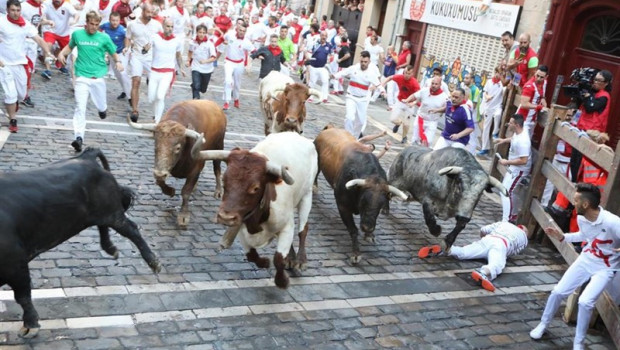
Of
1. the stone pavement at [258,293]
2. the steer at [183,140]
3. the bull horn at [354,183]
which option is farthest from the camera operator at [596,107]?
the steer at [183,140]

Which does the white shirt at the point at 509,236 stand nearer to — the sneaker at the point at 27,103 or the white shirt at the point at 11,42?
the white shirt at the point at 11,42

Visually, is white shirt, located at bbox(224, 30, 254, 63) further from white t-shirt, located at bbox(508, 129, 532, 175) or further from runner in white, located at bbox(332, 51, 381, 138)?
white t-shirt, located at bbox(508, 129, 532, 175)

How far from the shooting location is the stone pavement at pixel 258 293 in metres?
5.63

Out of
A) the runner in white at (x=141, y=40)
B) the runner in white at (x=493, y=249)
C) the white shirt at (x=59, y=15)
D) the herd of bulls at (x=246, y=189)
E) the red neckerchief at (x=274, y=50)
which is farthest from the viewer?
the red neckerchief at (x=274, y=50)

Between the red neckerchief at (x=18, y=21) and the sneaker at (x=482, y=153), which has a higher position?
the red neckerchief at (x=18, y=21)

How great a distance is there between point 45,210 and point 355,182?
371 cm

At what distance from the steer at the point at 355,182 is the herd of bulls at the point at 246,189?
0.01 metres

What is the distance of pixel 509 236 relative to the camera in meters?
8.49

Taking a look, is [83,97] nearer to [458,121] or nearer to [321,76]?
[458,121]

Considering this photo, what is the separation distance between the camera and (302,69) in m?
23.2

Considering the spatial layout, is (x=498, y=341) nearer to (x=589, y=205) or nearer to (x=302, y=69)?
(x=589, y=205)

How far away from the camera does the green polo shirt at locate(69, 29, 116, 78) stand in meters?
10.3

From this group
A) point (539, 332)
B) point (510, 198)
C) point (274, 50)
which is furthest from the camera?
point (274, 50)

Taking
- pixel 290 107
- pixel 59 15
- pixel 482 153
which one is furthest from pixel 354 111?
pixel 59 15
